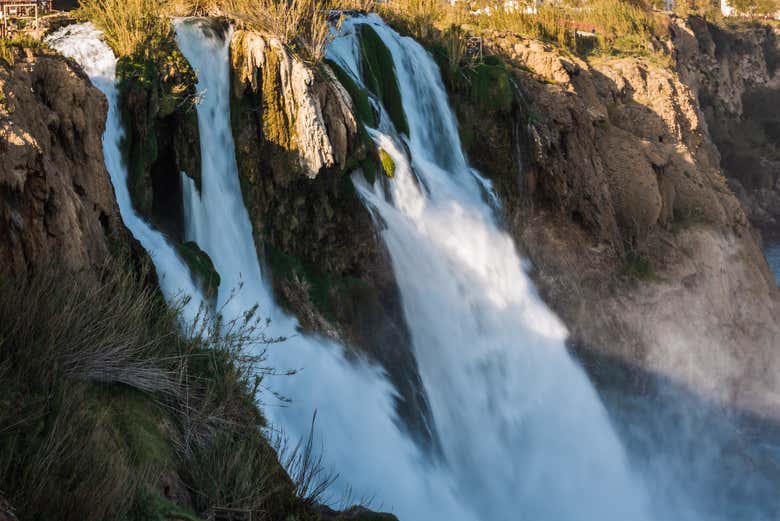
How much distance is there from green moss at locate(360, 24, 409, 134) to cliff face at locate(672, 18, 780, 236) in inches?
755

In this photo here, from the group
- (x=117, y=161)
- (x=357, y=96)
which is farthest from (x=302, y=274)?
(x=357, y=96)

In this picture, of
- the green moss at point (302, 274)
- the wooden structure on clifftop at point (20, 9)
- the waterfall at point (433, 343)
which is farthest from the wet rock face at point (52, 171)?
the wooden structure on clifftop at point (20, 9)

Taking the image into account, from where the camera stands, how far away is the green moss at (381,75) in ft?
49.9

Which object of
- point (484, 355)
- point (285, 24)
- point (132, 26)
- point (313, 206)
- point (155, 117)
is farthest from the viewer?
point (484, 355)

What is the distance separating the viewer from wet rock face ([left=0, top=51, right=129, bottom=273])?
5.93 m

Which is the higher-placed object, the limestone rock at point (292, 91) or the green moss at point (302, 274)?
the limestone rock at point (292, 91)

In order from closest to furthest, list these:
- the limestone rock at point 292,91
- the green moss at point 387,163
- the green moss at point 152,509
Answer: the green moss at point 152,509
the limestone rock at point 292,91
the green moss at point 387,163

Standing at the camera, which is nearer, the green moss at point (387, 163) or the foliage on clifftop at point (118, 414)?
the foliage on clifftop at point (118, 414)

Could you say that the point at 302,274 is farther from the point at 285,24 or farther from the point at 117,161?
the point at 285,24

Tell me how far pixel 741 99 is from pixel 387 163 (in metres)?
32.1

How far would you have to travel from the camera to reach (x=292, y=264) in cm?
1155

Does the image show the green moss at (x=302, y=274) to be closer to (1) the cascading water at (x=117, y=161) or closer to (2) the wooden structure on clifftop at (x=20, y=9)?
(1) the cascading water at (x=117, y=161)

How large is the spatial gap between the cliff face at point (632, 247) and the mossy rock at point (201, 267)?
8.10 meters

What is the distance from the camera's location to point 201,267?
9.06 metres
